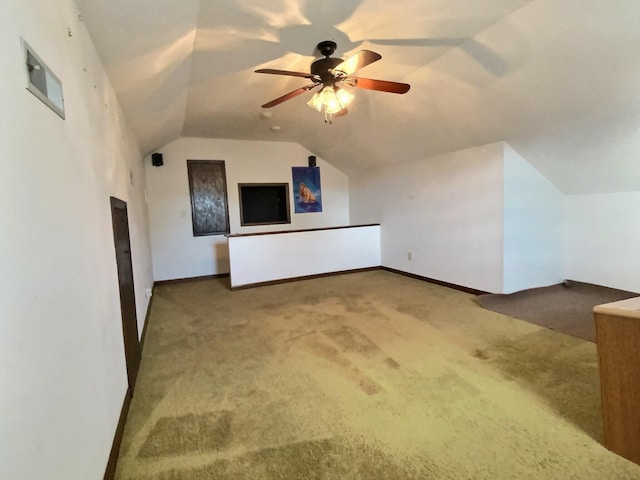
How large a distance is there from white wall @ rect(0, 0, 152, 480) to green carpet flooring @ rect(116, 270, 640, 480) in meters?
0.47

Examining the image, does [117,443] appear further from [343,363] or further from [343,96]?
[343,96]

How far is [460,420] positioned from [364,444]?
58cm

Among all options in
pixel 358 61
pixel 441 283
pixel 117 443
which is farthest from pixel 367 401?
pixel 441 283

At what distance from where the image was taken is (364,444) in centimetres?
165

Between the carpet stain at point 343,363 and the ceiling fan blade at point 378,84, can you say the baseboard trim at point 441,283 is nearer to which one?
the carpet stain at point 343,363

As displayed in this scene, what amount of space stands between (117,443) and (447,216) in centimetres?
424

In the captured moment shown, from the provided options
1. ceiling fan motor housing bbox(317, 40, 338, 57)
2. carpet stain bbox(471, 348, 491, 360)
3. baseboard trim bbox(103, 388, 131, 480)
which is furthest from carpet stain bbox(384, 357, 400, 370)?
ceiling fan motor housing bbox(317, 40, 338, 57)

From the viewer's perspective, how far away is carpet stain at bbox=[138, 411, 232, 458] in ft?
5.41

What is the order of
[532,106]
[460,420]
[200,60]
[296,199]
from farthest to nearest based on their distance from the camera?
[296,199] → [532,106] → [200,60] → [460,420]

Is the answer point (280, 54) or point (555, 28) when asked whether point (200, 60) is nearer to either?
point (280, 54)

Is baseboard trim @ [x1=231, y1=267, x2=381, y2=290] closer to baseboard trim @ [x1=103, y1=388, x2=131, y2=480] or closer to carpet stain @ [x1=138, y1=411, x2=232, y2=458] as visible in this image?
baseboard trim @ [x1=103, y1=388, x2=131, y2=480]

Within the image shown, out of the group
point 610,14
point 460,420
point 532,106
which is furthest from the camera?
point 532,106

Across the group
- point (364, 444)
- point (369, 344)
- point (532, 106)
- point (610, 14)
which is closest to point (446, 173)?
point (532, 106)

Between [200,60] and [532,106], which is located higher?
[200,60]
